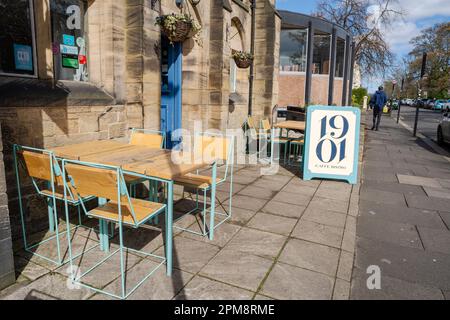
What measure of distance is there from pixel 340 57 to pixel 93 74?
65.2 ft

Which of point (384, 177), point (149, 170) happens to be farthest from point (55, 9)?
point (384, 177)

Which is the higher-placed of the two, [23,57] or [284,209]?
[23,57]

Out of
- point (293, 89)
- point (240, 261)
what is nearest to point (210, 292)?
point (240, 261)

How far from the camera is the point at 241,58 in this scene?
928 cm

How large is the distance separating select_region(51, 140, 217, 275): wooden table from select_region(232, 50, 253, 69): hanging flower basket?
5.80m

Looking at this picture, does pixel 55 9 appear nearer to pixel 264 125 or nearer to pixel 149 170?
pixel 149 170

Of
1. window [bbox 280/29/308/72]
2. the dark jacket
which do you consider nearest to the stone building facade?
the dark jacket

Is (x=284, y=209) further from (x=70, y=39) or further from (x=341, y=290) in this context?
(x=70, y=39)

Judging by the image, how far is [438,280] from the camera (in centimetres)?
322

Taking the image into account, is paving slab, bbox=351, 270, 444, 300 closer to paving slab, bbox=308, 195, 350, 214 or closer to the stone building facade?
paving slab, bbox=308, 195, 350, 214

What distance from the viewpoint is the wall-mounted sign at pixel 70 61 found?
444cm

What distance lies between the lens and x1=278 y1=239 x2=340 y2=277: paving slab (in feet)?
10.9

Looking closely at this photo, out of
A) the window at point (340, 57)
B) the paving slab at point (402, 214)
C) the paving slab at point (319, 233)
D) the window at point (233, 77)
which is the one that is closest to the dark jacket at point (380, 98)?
the window at point (340, 57)

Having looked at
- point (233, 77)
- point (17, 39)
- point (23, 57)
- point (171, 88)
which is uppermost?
point (233, 77)
